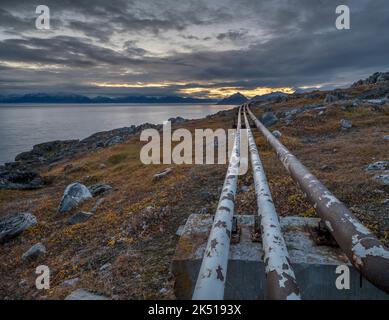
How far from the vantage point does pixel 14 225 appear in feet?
33.2

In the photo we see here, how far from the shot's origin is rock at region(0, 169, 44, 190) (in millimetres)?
22594

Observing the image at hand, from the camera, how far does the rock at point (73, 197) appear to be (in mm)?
11977

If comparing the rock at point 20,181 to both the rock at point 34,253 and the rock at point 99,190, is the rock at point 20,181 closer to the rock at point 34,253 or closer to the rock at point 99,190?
the rock at point 99,190

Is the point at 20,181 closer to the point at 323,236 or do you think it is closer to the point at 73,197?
the point at 73,197

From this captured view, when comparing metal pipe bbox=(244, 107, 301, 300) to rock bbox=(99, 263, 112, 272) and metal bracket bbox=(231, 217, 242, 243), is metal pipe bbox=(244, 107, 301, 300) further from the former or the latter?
rock bbox=(99, 263, 112, 272)

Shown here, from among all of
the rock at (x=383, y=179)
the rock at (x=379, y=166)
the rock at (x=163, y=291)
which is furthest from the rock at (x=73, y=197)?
the rock at (x=379, y=166)

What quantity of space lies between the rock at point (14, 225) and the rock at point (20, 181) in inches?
531

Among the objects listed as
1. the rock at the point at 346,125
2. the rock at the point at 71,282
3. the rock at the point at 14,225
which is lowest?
the rock at the point at 14,225

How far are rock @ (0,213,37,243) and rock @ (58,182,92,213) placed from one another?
4.56 ft

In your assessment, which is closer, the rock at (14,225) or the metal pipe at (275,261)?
the metal pipe at (275,261)

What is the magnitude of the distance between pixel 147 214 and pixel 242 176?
3.71 m

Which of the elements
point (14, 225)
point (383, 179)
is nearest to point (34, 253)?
point (14, 225)

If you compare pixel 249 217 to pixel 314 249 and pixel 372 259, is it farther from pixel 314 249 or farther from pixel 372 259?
pixel 372 259
